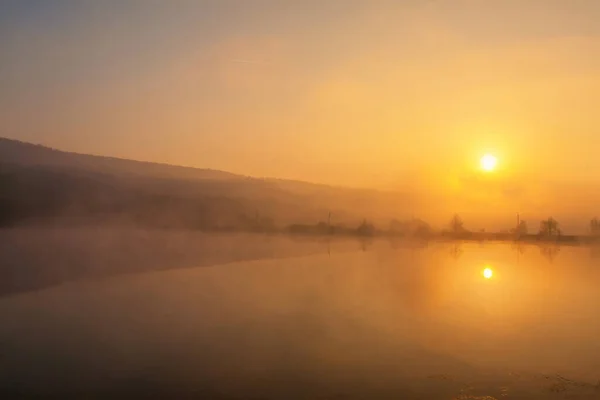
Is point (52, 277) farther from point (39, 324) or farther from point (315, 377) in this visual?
point (315, 377)

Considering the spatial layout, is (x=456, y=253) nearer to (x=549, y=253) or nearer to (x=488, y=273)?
(x=549, y=253)

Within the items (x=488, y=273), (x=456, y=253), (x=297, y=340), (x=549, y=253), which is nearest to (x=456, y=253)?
(x=456, y=253)

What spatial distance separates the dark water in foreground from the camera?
11.5 meters

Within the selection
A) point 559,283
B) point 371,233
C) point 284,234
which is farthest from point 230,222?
point 559,283

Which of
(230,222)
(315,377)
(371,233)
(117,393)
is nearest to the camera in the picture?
(117,393)

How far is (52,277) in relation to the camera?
28.2 metres

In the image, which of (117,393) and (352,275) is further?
(352,275)

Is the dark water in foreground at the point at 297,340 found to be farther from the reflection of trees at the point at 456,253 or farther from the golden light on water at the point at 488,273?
the reflection of trees at the point at 456,253

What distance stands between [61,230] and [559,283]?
123 ft

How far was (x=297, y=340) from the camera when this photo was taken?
1543 centimetres

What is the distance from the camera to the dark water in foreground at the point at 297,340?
11539mm

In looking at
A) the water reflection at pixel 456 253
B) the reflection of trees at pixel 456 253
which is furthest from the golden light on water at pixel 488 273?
the reflection of trees at pixel 456 253

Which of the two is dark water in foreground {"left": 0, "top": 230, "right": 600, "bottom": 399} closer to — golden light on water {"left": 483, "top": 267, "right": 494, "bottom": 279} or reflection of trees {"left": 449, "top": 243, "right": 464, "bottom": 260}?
golden light on water {"left": 483, "top": 267, "right": 494, "bottom": 279}

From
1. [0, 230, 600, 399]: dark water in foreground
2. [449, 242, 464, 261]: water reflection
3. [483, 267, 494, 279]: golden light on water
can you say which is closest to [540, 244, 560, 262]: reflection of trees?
[449, 242, 464, 261]: water reflection
